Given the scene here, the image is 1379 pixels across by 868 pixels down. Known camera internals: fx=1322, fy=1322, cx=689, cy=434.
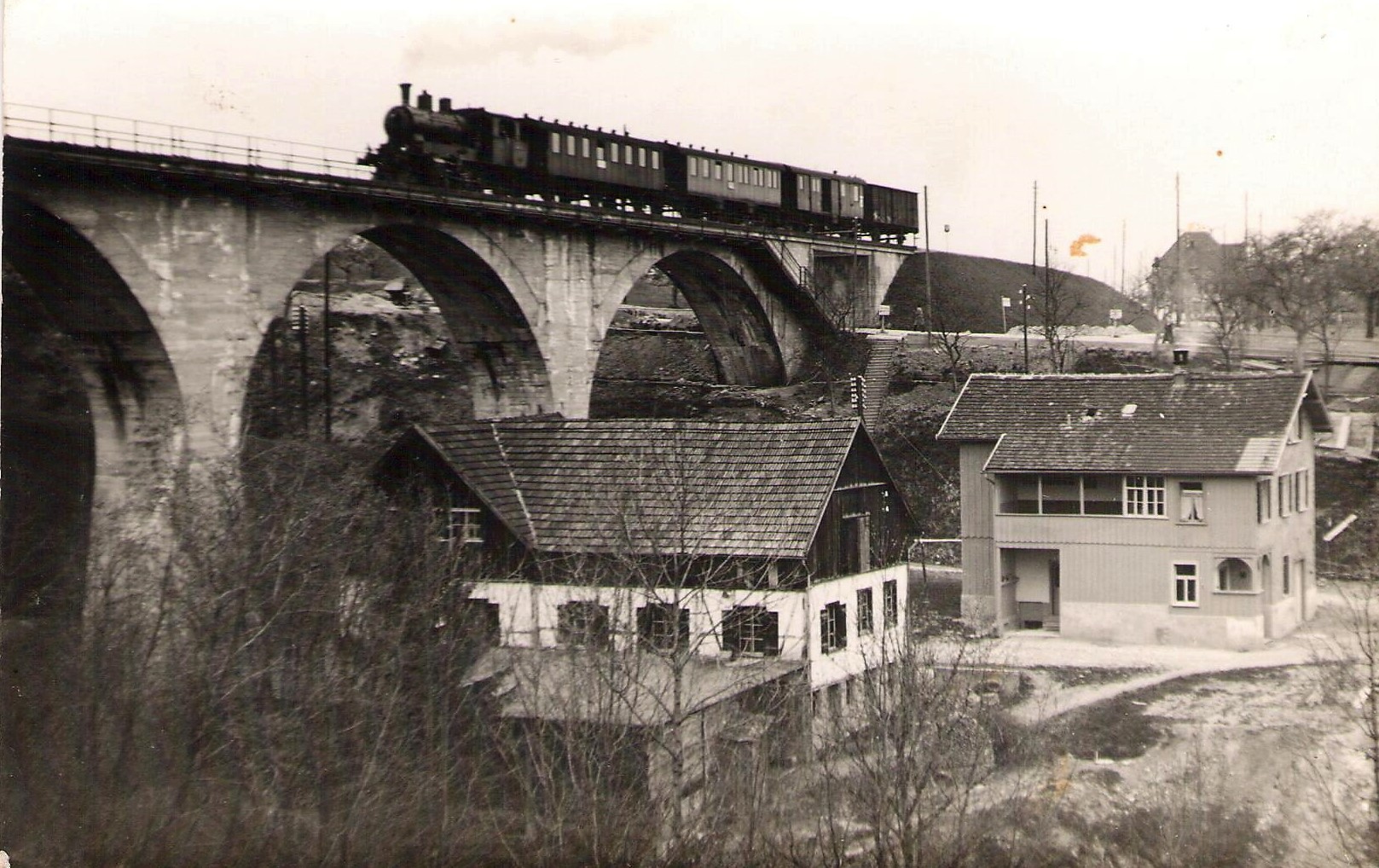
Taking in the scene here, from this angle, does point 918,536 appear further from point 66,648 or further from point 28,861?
point 28,861

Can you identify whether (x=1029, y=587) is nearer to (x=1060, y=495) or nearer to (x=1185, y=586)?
(x=1060, y=495)

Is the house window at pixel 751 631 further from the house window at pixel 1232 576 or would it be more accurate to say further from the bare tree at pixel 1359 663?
the house window at pixel 1232 576

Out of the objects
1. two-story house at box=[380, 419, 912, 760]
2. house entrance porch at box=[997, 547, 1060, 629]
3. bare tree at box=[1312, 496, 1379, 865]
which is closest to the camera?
bare tree at box=[1312, 496, 1379, 865]

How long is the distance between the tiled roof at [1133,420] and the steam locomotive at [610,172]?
484 inches

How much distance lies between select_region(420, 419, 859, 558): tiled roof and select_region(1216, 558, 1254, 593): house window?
7.93 meters

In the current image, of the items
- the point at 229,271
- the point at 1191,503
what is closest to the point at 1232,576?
the point at 1191,503

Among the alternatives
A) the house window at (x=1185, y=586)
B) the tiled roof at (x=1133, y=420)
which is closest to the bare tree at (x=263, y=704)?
the tiled roof at (x=1133, y=420)

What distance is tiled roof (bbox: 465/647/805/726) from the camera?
44.4 feet

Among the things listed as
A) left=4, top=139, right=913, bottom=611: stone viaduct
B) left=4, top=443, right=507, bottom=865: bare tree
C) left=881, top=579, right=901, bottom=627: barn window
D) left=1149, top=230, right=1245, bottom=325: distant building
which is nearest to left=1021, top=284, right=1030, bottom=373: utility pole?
left=1149, top=230, right=1245, bottom=325: distant building

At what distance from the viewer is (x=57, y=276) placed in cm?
2116

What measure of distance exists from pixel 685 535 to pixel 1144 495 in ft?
32.6

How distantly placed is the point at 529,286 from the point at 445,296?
6.78 ft

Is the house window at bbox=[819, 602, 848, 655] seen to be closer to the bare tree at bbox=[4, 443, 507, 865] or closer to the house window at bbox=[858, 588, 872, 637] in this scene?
the house window at bbox=[858, 588, 872, 637]

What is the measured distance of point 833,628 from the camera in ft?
58.2
